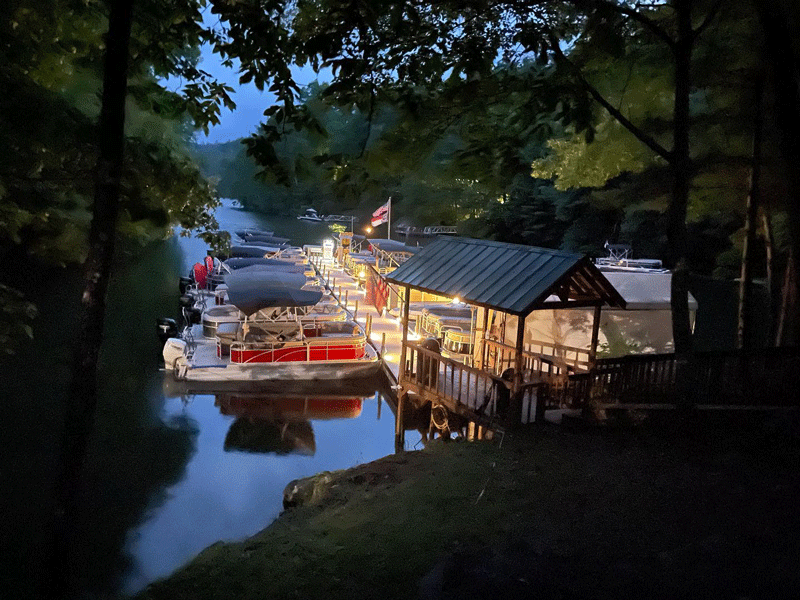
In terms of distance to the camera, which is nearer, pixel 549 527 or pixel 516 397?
pixel 549 527

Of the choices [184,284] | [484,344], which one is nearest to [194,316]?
[184,284]

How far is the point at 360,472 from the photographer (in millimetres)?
10750

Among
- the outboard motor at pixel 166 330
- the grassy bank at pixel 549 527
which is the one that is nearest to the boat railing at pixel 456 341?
the grassy bank at pixel 549 527

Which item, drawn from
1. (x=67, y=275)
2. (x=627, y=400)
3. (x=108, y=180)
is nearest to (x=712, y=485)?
(x=627, y=400)

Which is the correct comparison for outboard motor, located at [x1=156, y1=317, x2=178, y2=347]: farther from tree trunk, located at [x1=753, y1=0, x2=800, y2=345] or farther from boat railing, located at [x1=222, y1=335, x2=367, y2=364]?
tree trunk, located at [x1=753, y1=0, x2=800, y2=345]

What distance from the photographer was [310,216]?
113375 mm

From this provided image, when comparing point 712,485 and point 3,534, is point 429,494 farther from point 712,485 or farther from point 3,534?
point 3,534

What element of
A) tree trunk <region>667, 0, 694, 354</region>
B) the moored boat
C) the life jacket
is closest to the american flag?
the life jacket

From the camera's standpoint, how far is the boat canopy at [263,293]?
67.1ft

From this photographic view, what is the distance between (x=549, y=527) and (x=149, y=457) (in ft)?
38.2

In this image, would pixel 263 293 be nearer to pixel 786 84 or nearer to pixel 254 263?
pixel 254 263

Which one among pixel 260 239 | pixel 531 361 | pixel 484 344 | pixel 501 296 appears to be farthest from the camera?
pixel 260 239

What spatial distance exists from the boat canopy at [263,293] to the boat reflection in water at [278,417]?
2998 mm

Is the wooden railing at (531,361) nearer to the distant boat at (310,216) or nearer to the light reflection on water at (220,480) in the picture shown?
the light reflection on water at (220,480)
